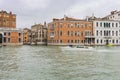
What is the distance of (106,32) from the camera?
7050cm

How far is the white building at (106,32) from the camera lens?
227 feet

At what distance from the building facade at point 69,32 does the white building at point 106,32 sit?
157cm

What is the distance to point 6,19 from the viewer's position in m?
68.9

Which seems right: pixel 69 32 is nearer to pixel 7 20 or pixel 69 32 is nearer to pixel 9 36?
pixel 9 36

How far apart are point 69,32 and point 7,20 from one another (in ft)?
54.1

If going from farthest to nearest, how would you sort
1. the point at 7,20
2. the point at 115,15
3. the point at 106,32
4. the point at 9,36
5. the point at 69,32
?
the point at 115,15 < the point at 106,32 < the point at 7,20 < the point at 69,32 < the point at 9,36

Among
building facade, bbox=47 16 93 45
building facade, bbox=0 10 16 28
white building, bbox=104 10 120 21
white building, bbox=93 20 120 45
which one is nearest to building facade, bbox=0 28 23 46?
building facade, bbox=0 10 16 28

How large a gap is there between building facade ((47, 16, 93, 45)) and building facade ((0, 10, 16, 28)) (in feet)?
32.3

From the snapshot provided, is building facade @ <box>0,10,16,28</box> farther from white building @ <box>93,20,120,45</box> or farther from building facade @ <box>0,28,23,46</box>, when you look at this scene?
white building @ <box>93,20,120,45</box>

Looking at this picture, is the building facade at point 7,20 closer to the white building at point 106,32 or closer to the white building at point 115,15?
the white building at point 106,32

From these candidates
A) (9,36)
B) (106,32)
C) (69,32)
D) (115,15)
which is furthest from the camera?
(115,15)

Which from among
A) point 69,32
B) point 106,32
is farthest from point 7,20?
point 106,32

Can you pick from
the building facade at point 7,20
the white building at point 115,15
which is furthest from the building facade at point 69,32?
the building facade at point 7,20

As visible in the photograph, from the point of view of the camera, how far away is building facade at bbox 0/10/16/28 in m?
68.6
